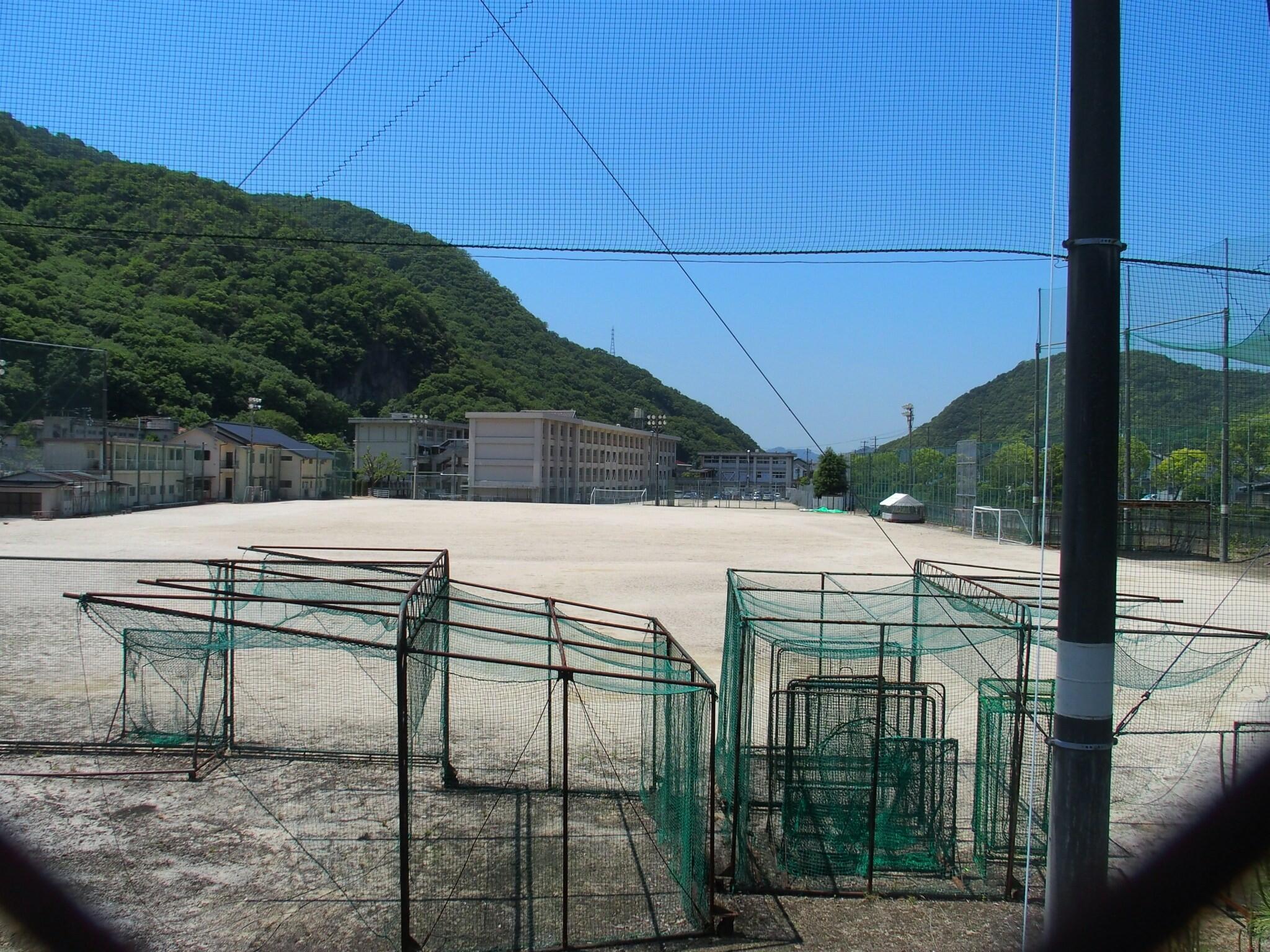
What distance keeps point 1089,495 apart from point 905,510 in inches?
1641

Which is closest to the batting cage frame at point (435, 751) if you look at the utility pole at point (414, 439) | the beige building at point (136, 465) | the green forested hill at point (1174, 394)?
the green forested hill at point (1174, 394)

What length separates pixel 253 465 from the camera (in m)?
56.1

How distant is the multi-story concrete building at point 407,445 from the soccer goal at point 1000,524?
64.9 meters

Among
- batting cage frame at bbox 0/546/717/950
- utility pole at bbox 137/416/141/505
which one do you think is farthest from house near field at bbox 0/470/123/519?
batting cage frame at bbox 0/546/717/950

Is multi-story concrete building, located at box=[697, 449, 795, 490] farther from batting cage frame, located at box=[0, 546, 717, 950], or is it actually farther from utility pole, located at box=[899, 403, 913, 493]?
batting cage frame, located at box=[0, 546, 717, 950]

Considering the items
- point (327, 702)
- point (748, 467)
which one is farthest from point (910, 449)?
point (748, 467)

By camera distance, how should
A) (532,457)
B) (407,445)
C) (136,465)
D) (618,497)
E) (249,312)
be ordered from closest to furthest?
1. (136,465)
2. (618,497)
3. (532,457)
4. (249,312)
5. (407,445)

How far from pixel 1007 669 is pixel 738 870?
4326 mm

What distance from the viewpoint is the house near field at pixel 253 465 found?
172 feet

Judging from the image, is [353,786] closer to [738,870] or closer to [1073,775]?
[738,870]

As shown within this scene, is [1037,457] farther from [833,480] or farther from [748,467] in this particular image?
[748,467]

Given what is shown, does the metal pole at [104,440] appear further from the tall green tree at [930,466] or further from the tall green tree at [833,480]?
the tall green tree at [833,480]

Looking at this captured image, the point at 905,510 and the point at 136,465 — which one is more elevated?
the point at 136,465

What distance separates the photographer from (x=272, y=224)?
6.71 m
